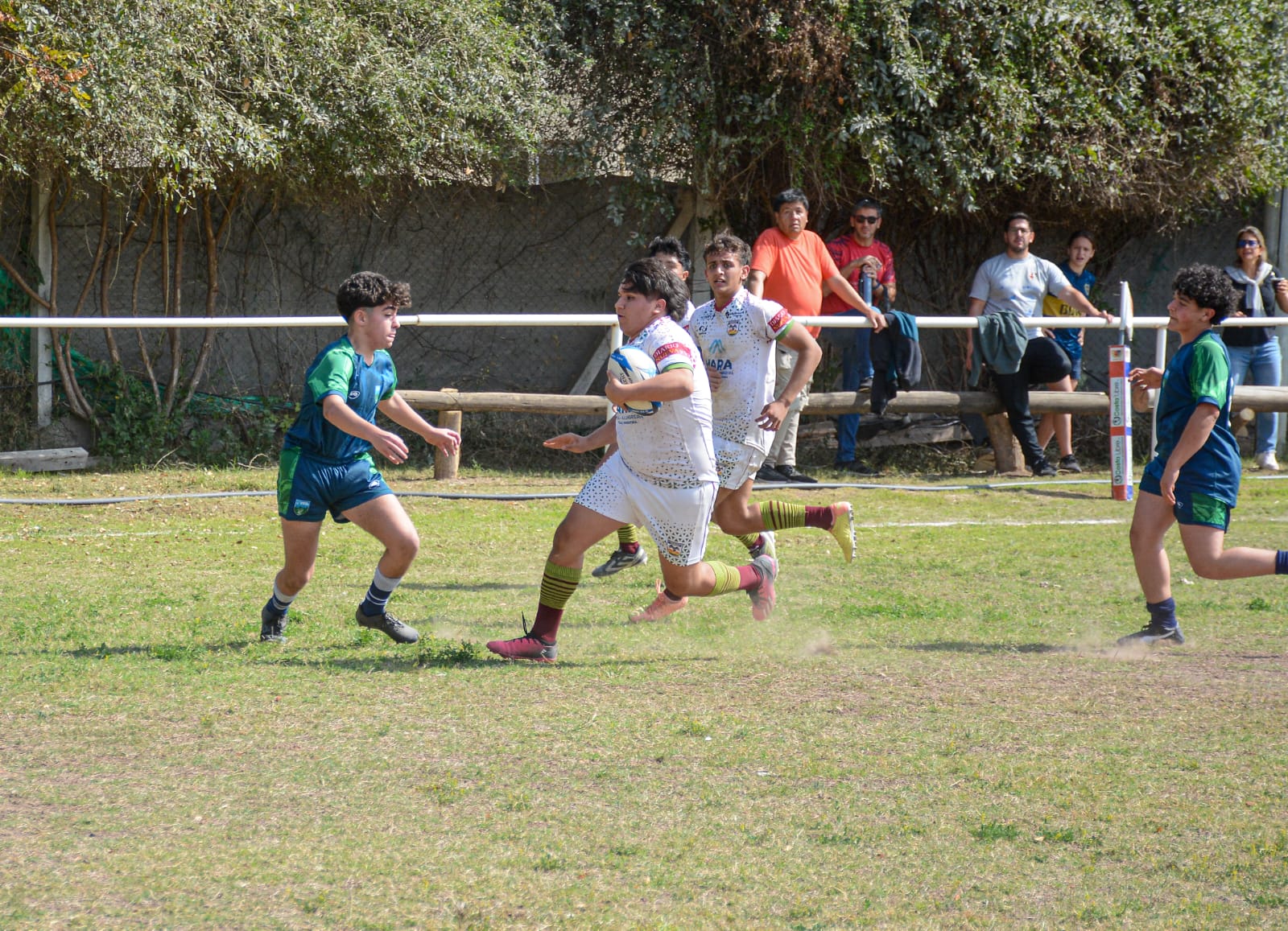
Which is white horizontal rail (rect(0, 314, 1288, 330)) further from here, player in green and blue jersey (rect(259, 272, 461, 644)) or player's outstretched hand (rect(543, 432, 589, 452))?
player's outstretched hand (rect(543, 432, 589, 452))

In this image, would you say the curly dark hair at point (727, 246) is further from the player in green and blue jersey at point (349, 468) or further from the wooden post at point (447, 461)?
the wooden post at point (447, 461)

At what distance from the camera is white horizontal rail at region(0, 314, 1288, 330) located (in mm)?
9844

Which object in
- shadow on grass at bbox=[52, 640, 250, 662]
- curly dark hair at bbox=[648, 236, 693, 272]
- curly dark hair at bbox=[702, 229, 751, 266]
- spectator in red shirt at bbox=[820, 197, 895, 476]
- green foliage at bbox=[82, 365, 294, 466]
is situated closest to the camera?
shadow on grass at bbox=[52, 640, 250, 662]

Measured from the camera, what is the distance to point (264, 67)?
35.8 feet

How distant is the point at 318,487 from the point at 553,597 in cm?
108

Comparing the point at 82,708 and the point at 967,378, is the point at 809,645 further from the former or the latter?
the point at 967,378

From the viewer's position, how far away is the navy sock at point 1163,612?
6059mm

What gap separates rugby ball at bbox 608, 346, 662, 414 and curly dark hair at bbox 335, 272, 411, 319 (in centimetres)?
100

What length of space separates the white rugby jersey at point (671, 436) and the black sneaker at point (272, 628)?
5.54 ft

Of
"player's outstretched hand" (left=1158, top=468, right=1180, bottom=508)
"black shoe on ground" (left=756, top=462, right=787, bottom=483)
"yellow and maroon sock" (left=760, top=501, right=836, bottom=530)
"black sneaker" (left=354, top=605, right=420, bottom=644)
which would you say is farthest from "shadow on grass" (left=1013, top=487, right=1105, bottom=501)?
"black sneaker" (left=354, top=605, right=420, bottom=644)

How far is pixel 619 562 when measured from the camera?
7.77 m

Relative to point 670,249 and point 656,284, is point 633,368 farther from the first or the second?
point 670,249

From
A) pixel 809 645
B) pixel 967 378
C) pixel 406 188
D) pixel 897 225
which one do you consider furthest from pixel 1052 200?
pixel 809 645

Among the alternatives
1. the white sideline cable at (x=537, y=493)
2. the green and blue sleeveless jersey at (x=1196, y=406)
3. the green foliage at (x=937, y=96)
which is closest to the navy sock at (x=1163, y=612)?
the green and blue sleeveless jersey at (x=1196, y=406)
